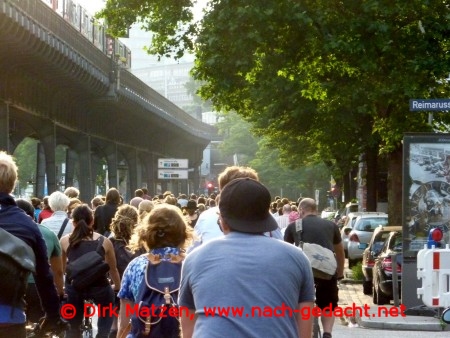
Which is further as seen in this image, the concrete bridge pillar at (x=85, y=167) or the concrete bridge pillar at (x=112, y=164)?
the concrete bridge pillar at (x=112, y=164)

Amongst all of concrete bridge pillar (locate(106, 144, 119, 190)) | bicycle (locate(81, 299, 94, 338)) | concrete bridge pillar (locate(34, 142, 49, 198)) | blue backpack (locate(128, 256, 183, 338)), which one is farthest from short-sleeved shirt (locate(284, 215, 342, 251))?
concrete bridge pillar (locate(106, 144, 119, 190))

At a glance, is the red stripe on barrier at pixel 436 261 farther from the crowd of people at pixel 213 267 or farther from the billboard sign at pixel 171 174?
the billboard sign at pixel 171 174

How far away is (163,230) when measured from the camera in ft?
27.6

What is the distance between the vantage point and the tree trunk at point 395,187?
31391mm

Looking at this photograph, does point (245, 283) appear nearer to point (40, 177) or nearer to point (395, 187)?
point (395, 187)

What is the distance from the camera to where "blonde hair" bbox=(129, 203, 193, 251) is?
8406mm

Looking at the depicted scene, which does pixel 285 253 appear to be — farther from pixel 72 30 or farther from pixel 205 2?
pixel 72 30

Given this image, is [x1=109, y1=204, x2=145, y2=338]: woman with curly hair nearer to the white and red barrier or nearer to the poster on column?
the white and red barrier

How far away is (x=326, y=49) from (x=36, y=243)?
2058cm

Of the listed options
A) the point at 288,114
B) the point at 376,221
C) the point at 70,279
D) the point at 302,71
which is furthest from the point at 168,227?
the point at 288,114

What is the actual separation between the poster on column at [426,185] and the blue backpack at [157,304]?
12.4 metres

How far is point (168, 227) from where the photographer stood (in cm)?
844

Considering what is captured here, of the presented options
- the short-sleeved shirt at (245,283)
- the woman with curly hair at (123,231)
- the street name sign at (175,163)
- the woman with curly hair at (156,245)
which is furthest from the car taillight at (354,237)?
the street name sign at (175,163)

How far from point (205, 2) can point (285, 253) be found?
24239 mm
